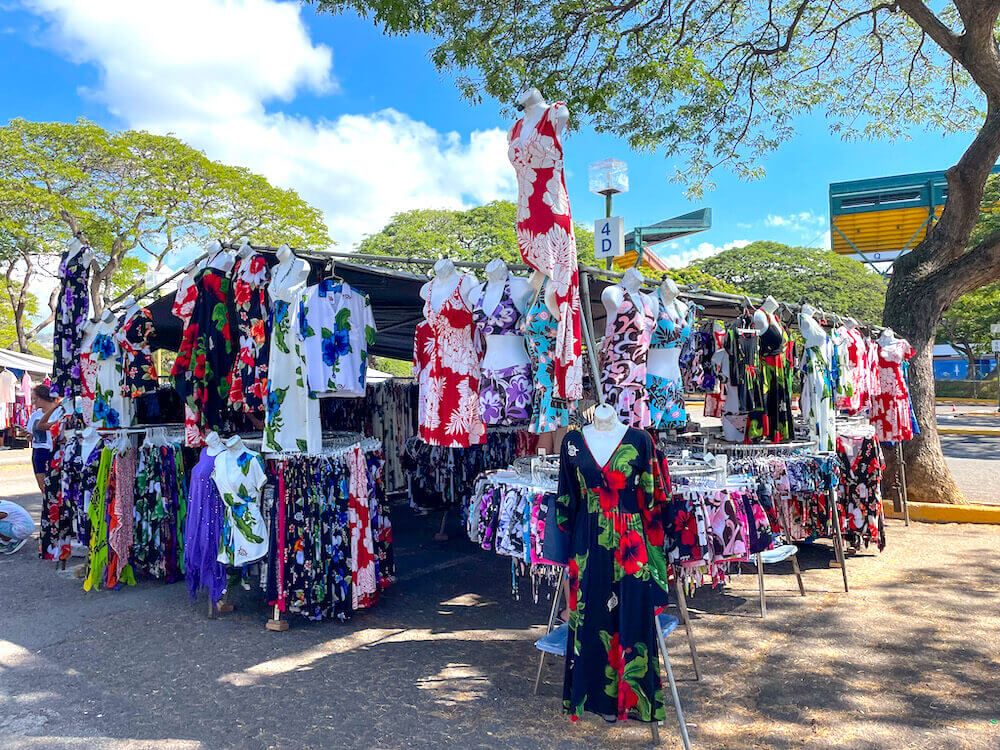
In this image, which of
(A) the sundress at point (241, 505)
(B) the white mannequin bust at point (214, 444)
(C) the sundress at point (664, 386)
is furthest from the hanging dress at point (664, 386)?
(B) the white mannequin bust at point (214, 444)

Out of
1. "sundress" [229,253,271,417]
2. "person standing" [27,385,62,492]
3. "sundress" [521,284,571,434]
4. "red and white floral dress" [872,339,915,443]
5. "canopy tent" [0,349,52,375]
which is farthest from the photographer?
"canopy tent" [0,349,52,375]

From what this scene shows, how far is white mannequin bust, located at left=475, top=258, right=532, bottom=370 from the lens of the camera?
362 centimetres

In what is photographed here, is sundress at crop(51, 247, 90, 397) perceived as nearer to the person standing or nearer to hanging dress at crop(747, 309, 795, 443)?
the person standing

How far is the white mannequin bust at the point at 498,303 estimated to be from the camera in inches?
143

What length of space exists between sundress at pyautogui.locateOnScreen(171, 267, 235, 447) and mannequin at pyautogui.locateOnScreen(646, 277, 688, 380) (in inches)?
107

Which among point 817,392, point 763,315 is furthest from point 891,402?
point 763,315

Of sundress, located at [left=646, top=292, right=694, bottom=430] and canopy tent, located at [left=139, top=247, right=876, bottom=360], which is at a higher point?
canopy tent, located at [left=139, top=247, right=876, bottom=360]

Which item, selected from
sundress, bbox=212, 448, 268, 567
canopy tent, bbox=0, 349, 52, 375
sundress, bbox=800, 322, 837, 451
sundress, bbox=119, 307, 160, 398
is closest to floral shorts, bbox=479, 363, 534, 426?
sundress, bbox=212, 448, 268, 567

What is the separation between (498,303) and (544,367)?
0.44 m

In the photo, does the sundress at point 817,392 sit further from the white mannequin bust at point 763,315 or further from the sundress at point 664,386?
the sundress at point 664,386

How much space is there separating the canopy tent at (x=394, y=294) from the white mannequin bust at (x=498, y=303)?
0.42ft

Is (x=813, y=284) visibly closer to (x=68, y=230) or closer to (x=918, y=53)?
(x=918, y=53)

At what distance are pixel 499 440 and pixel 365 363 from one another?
2.15m

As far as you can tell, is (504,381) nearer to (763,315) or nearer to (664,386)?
(664,386)
